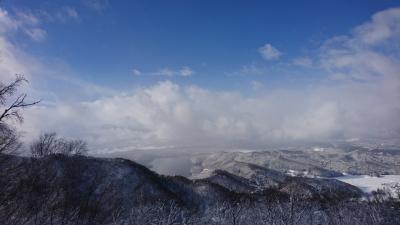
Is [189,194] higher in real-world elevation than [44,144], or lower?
lower

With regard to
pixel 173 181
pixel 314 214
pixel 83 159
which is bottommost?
pixel 314 214

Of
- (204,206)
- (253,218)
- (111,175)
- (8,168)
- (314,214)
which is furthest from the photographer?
(204,206)

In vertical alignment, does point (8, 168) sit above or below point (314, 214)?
above

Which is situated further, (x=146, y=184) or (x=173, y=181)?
(x=173, y=181)

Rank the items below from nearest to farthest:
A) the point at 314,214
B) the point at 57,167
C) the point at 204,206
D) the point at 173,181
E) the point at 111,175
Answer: the point at 314,214
the point at 57,167
the point at 111,175
the point at 204,206
the point at 173,181

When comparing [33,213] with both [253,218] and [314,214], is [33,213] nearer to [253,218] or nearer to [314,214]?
[253,218]

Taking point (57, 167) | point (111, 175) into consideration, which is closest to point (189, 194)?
point (111, 175)

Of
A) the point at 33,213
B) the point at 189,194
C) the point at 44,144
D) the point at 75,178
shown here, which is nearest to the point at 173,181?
the point at 189,194

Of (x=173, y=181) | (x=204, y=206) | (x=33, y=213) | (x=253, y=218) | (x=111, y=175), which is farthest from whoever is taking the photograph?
(x=173, y=181)

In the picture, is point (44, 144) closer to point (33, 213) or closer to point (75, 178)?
point (75, 178)
